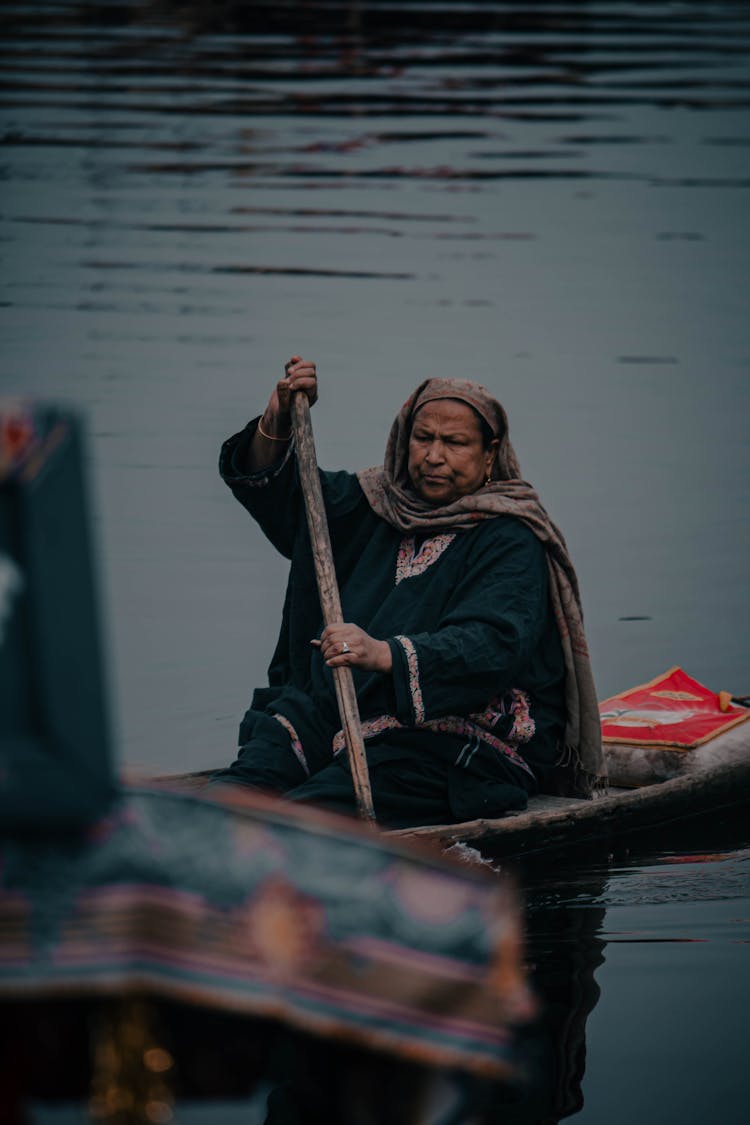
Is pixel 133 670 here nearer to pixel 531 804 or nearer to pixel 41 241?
pixel 531 804

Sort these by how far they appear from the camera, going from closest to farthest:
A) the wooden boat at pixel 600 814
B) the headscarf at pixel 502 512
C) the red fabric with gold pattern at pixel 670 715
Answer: the wooden boat at pixel 600 814 → the headscarf at pixel 502 512 → the red fabric with gold pattern at pixel 670 715

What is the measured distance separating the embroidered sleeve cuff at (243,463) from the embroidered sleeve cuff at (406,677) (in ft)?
1.99

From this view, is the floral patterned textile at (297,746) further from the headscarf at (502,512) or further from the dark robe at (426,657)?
the headscarf at (502,512)

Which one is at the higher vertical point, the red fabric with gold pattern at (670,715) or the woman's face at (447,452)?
the woman's face at (447,452)

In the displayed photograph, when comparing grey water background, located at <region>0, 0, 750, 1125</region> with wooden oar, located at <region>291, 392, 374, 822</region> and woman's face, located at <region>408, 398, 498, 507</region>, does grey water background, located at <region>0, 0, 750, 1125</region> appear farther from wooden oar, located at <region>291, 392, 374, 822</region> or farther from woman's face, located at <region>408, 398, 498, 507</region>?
woman's face, located at <region>408, 398, 498, 507</region>

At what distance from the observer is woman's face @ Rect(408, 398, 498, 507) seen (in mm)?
3920

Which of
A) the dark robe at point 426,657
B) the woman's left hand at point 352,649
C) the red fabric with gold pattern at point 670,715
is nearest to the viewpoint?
the woman's left hand at point 352,649

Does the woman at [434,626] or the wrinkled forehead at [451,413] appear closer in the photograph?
the woman at [434,626]

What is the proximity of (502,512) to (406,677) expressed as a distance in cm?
49

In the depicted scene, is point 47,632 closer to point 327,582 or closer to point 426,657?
point 426,657

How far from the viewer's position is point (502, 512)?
156 inches

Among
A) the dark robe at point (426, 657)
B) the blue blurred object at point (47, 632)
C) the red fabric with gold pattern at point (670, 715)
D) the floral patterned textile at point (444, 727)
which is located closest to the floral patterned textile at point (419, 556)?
the dark robe at point (426, 657)

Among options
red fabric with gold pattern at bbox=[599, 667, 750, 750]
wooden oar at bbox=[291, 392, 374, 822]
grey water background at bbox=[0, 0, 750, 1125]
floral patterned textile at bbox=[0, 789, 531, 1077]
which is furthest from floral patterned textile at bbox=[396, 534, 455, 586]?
floral patterned textile at bbox=[0, 789, 531, 1077]

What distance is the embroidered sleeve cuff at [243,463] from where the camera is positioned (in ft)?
13.5
